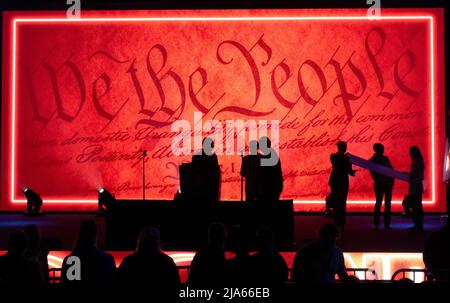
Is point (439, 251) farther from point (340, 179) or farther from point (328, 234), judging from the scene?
point (340, 179)

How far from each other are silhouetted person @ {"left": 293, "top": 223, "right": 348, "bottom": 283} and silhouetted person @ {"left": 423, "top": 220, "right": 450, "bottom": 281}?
2.16ft

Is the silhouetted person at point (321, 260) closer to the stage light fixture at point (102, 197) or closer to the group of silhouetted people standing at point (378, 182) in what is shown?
the group of silhouetted people standing at point (378, 182)

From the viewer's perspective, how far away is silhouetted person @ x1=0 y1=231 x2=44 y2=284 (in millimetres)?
4426

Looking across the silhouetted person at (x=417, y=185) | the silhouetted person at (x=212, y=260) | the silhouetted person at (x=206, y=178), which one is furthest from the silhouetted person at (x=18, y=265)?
the silhouetted person at (x=417, y=185)

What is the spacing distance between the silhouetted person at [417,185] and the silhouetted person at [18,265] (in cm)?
579

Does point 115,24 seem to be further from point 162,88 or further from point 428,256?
point 428,256

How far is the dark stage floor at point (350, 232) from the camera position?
26.9 ft

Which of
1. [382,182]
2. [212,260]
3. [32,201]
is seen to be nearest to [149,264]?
[212,260]

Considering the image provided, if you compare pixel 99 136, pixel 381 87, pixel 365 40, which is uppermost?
pixel 365 40

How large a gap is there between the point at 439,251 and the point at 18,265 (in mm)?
2954

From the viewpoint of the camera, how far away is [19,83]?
12094 millimetres

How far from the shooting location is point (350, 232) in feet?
29.0
